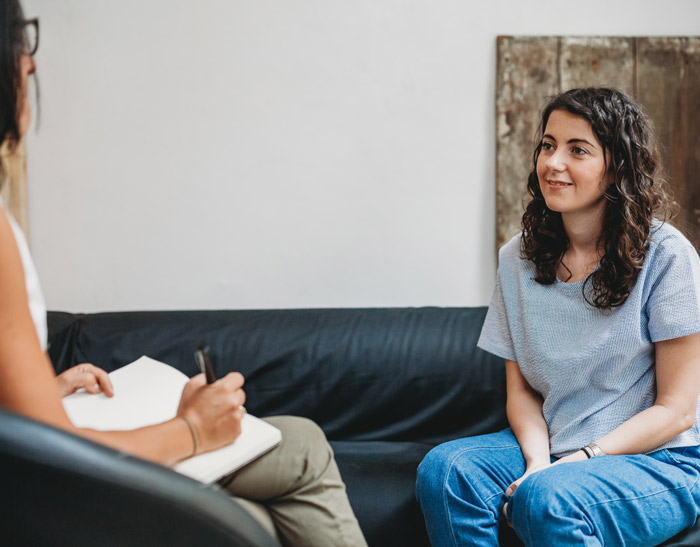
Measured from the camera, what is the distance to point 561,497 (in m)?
1.28

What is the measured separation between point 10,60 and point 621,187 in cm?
124

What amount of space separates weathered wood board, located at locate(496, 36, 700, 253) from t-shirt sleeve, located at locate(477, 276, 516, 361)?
0.64 m

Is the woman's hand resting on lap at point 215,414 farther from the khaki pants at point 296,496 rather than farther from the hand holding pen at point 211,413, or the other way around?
the khaki pants at point 296,496

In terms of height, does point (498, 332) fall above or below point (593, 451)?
above

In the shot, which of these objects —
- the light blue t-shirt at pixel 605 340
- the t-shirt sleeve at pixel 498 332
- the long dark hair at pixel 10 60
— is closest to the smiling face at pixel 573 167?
the light blue t-shirt at pixel 605 340

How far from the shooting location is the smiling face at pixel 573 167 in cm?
153

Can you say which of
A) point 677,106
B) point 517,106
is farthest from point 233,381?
point 677,106

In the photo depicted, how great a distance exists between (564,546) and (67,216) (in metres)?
1.89

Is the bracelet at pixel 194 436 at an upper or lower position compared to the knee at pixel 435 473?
upper

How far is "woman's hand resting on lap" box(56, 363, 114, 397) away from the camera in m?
1.30

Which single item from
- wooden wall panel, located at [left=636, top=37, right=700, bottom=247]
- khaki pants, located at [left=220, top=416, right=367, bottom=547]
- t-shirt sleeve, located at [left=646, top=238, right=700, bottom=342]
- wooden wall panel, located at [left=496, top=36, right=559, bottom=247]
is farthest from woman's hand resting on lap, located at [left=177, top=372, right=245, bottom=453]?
wooden wall panel, located at [left=636, top=37, right=700, bottom=247]

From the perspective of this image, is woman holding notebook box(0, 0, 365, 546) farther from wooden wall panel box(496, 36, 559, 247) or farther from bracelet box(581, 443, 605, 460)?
wooden wall panel box(496, 36, 559, 247)

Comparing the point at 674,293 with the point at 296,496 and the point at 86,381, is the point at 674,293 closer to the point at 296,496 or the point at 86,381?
the point at 296,496

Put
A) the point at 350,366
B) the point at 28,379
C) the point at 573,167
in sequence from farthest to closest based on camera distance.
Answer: the point at 350,366 < the point at 573,167 < the point at 28,379
